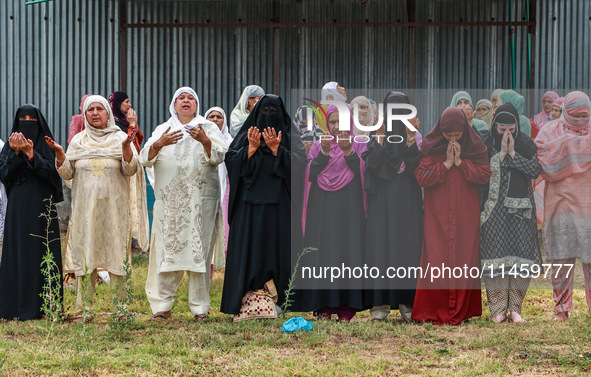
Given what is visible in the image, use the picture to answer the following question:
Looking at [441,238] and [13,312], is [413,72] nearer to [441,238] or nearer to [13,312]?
[441,238]

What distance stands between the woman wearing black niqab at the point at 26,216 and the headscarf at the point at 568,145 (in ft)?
12.7

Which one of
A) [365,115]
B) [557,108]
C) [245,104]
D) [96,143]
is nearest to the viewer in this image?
[96,143]

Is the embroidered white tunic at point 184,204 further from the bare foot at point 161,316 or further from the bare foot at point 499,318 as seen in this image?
the bare foot at point 499,318

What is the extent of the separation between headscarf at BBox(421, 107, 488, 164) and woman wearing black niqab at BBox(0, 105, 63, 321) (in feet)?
9.92

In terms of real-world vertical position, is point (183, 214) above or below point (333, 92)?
below

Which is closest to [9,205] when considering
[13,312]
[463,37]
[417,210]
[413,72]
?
[13,312]

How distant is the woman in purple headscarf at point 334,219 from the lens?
255 inches

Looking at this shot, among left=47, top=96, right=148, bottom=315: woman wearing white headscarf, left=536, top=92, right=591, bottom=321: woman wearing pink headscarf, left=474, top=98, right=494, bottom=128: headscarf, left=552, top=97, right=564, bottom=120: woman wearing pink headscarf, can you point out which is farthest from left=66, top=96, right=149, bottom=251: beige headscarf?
left=552, top=97, right=564, bottom=120: woman wearing pink headscarf

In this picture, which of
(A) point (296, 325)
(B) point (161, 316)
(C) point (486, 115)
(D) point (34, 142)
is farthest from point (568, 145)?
(D) point (34, 142)

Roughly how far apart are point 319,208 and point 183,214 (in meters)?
1.07

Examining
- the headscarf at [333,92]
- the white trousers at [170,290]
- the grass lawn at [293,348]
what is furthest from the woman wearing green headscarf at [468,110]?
the white trousers at [170,290]

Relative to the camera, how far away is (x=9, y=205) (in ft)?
22.0

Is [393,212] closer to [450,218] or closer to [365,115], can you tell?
[450,218]

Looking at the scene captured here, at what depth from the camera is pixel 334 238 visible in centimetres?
655
